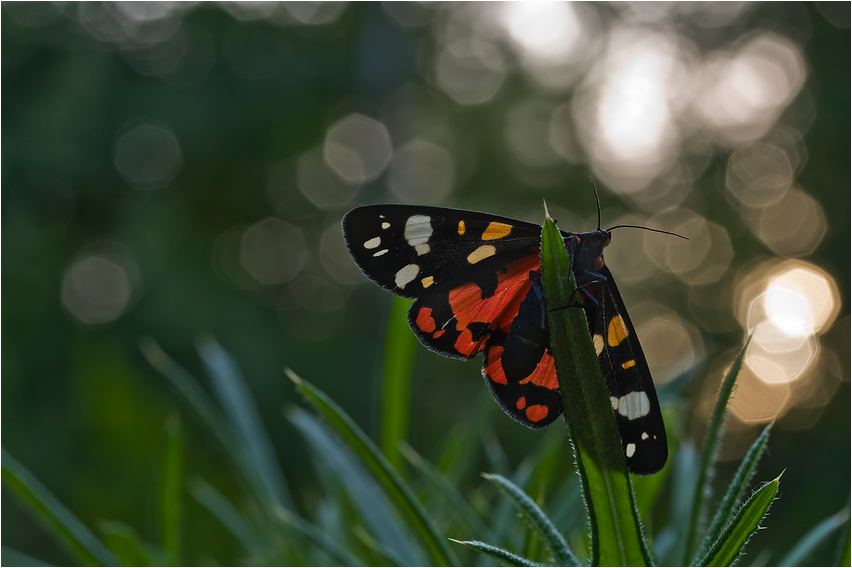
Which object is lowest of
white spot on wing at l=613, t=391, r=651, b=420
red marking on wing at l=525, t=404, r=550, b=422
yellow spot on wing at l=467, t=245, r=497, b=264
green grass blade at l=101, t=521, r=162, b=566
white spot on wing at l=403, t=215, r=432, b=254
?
green grass blade at l=101, t=521, r=162, b=566

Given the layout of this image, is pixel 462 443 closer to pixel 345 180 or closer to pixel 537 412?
pixel 537 412

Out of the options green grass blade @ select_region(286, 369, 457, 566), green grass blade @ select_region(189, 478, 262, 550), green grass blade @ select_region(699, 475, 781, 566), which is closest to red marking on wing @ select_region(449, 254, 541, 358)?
green grass blade @ select_region(286, 369, 457, 566)

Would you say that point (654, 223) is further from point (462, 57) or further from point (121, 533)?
point (121, 533)

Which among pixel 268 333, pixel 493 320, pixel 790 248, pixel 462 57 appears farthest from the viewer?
pixel 462 57

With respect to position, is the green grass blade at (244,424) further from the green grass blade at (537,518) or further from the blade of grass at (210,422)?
the green grass blade at (537,518)

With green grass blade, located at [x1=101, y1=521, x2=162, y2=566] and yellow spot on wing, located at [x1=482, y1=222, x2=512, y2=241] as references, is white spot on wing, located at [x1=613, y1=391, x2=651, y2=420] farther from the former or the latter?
green grass blade, located at [x1=101, y1=521, x2=162, y2=566]

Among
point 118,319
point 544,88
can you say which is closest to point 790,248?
point 544,88

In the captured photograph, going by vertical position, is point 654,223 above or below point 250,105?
below
